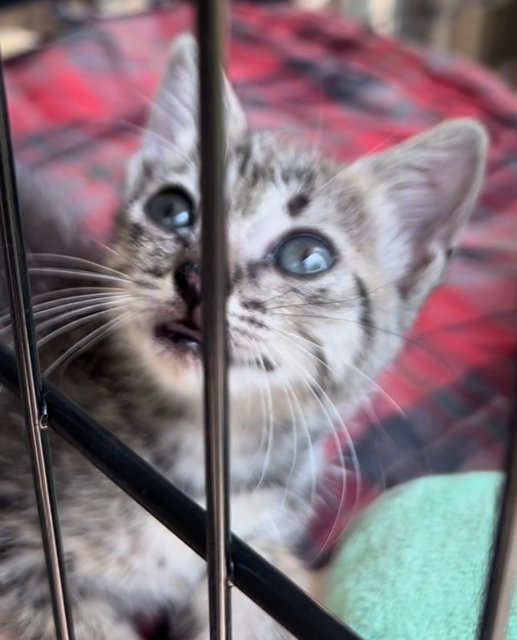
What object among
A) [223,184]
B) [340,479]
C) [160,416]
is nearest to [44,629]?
[160,416]

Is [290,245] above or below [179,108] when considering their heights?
below

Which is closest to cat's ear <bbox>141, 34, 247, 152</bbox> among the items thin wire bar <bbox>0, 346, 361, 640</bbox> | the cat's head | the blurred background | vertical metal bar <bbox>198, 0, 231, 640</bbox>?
the cat's head

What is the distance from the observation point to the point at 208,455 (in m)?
0.45

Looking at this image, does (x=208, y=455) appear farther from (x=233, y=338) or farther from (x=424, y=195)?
(x=424, y=195)

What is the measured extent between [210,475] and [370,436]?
53 cm

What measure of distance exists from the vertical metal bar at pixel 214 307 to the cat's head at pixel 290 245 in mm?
266

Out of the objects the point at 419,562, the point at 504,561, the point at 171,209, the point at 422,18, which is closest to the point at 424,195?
the point at 171,209

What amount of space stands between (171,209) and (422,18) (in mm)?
2106

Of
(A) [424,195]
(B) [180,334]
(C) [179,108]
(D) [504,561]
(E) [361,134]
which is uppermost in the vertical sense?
(E) [361,134]

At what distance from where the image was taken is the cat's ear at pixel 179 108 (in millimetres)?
928

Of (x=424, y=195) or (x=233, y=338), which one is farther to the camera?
(x=424, y=195)

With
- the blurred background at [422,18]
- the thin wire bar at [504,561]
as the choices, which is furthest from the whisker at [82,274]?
the blurred background at [422,18]

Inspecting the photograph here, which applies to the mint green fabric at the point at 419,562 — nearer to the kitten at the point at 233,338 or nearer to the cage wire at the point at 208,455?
the kitten at the point at 233,338

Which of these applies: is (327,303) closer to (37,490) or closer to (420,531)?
(420,531)
